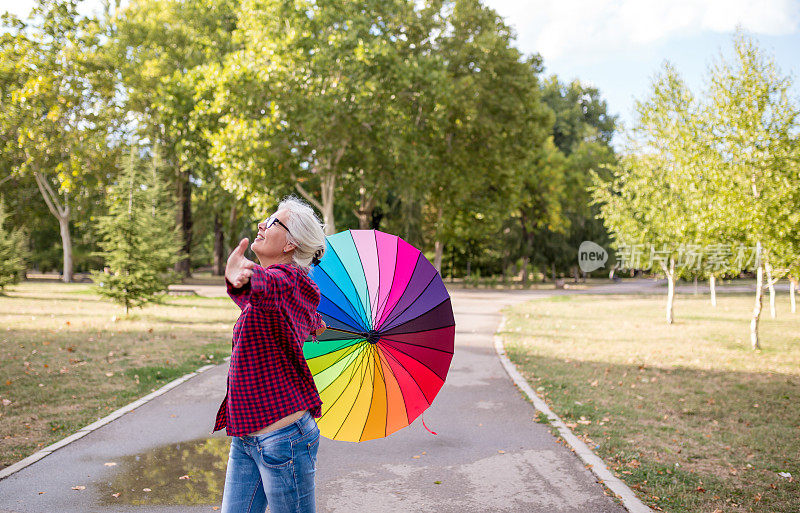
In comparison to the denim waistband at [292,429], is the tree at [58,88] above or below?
above

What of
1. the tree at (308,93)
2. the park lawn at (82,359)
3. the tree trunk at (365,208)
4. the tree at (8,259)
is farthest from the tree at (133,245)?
the tree trunk at (365,208)

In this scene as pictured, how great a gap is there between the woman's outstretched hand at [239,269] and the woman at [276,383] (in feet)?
0.30

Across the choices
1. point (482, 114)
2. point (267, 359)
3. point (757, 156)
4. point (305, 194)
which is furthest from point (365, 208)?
point (267, 359)

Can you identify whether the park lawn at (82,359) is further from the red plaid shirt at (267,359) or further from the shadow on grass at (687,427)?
the shadow on grass at (687,427)

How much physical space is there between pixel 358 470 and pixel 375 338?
2682mm

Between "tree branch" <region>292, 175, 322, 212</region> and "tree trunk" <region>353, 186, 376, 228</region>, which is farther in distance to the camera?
"tree trunk" <region>353, 186, 376, 228</region>

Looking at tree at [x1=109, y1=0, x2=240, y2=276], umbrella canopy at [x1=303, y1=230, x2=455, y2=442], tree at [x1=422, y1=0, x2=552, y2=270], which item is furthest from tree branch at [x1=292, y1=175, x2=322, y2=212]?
umbrella canopy at [x1=303, y1=230, x2=455, y2=442]

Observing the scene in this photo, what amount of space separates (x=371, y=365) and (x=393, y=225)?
3285 centimetres

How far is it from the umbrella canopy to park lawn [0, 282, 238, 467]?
3.90 m

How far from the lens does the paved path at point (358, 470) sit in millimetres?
4734

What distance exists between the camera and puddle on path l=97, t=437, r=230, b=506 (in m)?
4.77

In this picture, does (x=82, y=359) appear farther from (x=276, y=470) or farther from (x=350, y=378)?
(x=276, y=470)

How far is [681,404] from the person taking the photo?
27.4 feet

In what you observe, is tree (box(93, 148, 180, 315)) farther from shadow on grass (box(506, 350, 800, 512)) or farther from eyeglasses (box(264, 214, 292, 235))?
eyeglasses (box(264, 214, 292, 235))
